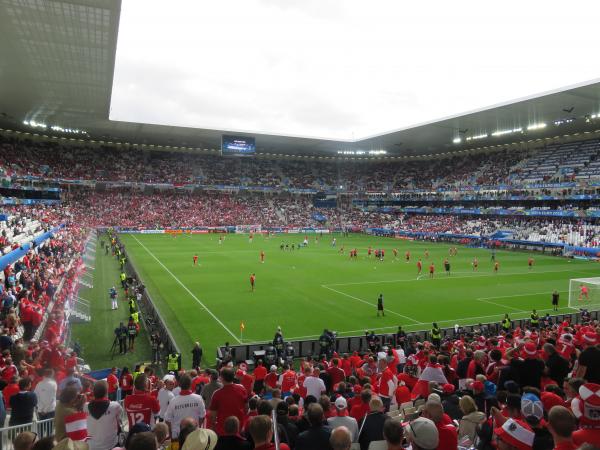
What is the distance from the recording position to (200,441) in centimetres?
438

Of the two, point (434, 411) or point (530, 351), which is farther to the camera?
point (530, 351)

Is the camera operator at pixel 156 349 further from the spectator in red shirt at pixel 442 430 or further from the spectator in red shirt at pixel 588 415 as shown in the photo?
the spectator in red shirt at pixel 588 415

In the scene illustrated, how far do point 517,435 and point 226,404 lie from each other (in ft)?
12.2

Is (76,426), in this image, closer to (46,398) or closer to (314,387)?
(46,398)

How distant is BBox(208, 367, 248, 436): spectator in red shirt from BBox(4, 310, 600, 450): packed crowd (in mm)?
14

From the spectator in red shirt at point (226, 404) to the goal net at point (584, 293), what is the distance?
82.1 ft

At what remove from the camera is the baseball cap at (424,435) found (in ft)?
13.4

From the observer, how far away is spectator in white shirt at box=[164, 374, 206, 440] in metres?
6.26

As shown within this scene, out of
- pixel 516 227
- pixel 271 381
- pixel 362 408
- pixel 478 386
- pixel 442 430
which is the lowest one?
pixel 271 381

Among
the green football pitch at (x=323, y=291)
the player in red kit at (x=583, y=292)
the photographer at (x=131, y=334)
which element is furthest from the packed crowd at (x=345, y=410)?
the player in red kit at (x=583, y=292)

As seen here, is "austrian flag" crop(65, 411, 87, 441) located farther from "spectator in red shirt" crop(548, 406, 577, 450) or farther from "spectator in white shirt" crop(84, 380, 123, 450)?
"spectator in red shirt" crop(548, 406, 577, 450)

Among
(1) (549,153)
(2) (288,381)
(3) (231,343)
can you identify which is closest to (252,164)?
(1) (549,153)

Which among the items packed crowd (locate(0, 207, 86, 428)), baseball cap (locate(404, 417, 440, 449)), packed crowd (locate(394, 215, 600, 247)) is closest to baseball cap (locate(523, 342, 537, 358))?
baseball cap (locate(404, 417, 440, 449))

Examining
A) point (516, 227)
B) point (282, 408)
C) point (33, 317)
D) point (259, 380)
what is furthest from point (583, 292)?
point (516, 227)
